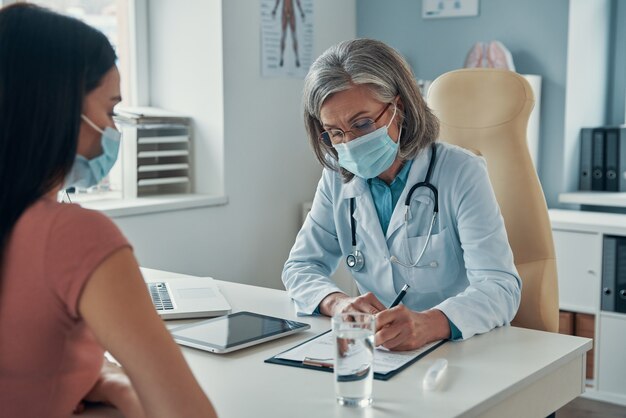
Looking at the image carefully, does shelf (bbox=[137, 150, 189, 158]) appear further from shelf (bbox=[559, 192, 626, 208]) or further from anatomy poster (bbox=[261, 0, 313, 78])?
shelf (bbox=[559, 192, 626, 208])

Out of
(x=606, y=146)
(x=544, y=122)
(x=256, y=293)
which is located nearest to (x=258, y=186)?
(x=544, y=122)

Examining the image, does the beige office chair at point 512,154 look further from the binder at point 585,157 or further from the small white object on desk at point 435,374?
the binder at point 585,157

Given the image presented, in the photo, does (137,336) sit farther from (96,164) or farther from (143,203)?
(143,203)

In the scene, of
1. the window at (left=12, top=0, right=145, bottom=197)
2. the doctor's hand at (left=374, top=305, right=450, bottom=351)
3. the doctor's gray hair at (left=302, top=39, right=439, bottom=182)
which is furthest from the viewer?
the window at (left=12, top=0, right=145, bottom=197)

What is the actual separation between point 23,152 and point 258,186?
2.71 metres

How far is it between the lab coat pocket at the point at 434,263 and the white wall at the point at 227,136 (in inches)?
61.3

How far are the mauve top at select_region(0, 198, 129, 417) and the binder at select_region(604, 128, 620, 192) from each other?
285 centimetres

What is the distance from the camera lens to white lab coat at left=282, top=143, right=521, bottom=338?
69.3 inches

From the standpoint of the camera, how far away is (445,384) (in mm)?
1312

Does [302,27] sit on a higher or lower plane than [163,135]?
higher

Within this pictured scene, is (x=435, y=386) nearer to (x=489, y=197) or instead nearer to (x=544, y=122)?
(x=489, y=197)

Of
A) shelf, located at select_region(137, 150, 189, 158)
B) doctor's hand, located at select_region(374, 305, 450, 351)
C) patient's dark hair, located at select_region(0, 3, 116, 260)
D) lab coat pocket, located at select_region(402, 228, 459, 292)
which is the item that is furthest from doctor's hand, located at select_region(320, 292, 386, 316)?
shelf, located at select_region(137, 150, 189, 158)

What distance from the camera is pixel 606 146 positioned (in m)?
3.44

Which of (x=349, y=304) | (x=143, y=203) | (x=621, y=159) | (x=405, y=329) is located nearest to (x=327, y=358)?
(x=405, y=329)
